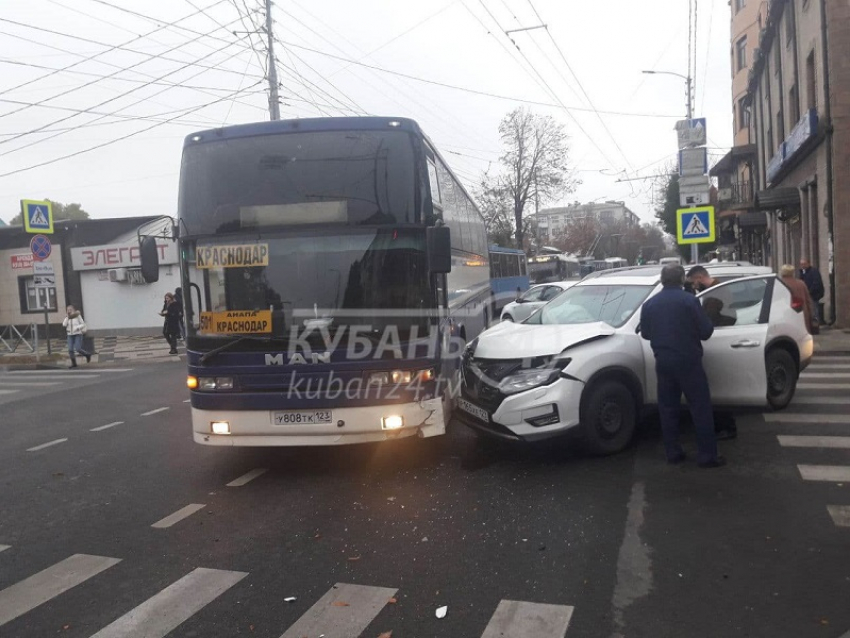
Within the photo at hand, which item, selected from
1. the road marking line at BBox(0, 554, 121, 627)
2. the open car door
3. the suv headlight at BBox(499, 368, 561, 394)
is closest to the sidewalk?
the suv headlight at BBox(499, 368, 561, 394)

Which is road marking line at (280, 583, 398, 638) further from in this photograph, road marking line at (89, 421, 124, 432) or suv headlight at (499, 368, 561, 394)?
road marking line at (89, 421, 124, 432)

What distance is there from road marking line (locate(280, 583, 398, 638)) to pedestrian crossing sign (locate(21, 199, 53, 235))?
2071 centimetres

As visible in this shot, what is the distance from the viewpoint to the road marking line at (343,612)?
398 cm

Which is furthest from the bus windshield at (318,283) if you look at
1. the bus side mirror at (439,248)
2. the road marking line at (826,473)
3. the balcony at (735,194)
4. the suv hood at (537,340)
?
the balcony at (735,194)

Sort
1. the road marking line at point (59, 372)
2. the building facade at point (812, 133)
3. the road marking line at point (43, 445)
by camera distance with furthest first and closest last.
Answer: the road marking line at point (59, 372), the building facade at point (812, 133), the road marking line at point (43, 445)

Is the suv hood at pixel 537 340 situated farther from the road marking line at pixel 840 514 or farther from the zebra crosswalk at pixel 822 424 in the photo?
the road marking line at pixel 840 514

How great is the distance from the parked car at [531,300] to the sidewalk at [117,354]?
907cm

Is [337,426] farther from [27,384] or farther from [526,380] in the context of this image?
[27,384]

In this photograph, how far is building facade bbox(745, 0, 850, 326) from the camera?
17234 millimetres

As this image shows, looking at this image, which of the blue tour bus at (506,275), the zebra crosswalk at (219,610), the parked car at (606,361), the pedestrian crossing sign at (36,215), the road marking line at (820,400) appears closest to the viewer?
the zebra crosswalk at (219,610)

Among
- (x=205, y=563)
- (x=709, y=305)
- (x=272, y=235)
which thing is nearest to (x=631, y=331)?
(x=709, y=305)

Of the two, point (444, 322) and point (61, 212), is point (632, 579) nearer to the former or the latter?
point (444, 322)

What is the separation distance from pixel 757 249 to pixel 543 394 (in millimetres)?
36171

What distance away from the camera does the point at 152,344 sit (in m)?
26.3
